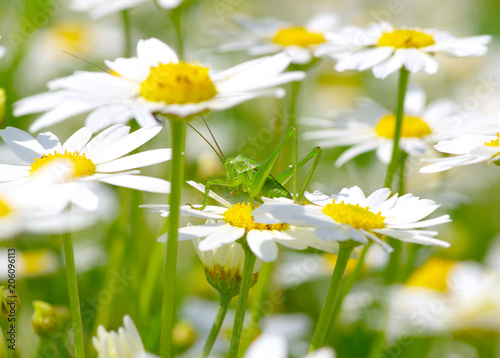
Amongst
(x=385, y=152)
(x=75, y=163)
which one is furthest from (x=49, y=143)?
(x=385, y=152)

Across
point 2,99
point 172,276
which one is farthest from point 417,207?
point 2,99

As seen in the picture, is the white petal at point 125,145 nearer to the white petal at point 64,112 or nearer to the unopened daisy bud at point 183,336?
the white petal at point 64,112

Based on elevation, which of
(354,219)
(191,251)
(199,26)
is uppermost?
(199,26)

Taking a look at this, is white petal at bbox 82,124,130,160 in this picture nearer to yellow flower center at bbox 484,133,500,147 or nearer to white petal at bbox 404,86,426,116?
yellow flower center at bbox 484,133,500,147

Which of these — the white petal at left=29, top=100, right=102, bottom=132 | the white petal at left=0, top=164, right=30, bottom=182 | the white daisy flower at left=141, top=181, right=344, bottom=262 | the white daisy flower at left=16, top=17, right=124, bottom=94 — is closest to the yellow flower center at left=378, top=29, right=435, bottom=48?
the white daisy flower at left=141, top=181, right=344, bottom=262

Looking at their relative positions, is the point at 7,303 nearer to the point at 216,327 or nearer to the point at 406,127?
the point at 216,327

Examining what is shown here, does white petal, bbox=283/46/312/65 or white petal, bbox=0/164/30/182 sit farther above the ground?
white petal, bbox=283/46/312/65

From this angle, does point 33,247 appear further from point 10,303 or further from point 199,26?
point 199,26
